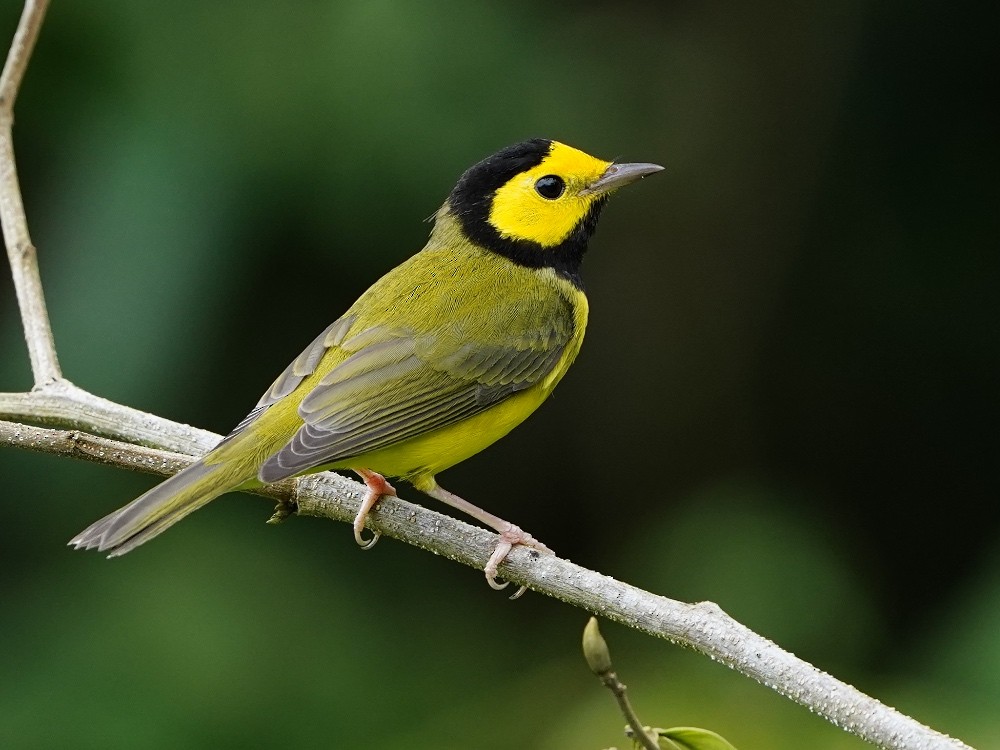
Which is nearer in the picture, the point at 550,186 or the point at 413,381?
the point at 413,381

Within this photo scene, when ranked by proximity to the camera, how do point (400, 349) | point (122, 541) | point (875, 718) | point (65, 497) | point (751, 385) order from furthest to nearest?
point (751, 385) < point (65, 497) < point (400, 349) < point (122, 541) < point (875, 718)

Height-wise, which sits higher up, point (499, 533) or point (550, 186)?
point (550, 186)

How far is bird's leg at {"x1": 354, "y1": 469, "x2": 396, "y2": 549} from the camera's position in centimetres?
401

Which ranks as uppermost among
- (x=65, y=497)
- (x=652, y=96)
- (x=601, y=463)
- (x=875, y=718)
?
(x=652, y=96)

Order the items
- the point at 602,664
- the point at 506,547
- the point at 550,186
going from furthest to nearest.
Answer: the point at 550,186
the point at 506,547
the point at 602,664

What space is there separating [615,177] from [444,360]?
909 millimetres

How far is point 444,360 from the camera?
4.24 metres

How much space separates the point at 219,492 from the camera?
3.58 meters

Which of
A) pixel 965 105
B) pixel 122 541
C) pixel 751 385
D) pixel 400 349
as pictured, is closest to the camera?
pixel 122 541

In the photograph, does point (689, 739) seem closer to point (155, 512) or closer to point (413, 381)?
point (155, 512)

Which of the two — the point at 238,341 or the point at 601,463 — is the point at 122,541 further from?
the point at 601,463

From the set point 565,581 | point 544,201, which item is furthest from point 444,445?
point 544,201

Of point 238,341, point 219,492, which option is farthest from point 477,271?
point 219,492

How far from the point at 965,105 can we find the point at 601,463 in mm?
2055
